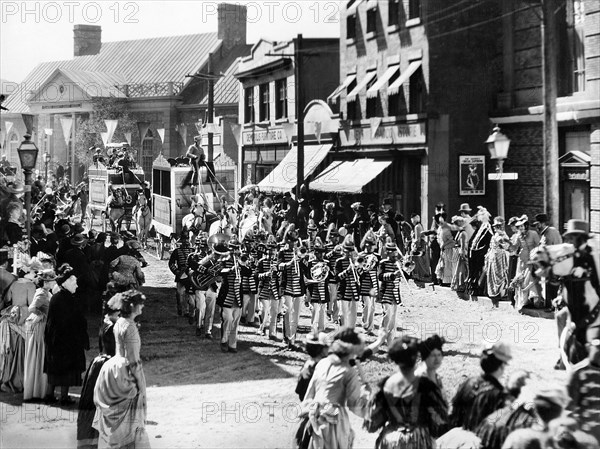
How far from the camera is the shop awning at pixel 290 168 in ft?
107

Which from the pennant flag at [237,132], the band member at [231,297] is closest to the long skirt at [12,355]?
the band member at [231,297]

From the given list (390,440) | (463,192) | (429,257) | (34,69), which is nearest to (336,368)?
(390,440)

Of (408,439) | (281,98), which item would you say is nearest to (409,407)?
(408,439)

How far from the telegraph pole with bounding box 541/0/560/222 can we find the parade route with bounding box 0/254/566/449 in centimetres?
241

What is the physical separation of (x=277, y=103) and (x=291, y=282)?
23.2 meters

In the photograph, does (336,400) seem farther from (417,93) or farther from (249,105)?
(249,105)

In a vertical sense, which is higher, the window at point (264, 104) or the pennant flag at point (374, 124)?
the window at point (264, 104)

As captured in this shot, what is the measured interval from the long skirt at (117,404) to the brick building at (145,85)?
127ft

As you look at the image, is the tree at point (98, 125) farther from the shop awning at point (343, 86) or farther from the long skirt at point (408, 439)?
the long skirt at point (408, 439)

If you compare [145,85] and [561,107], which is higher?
[145,85]

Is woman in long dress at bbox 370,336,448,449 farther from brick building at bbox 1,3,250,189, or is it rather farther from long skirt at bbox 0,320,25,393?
brick building at bbox 1,3,250,189

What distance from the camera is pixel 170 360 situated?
1488cm

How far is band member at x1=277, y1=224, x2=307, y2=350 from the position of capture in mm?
15477

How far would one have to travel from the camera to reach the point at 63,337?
11672mm
